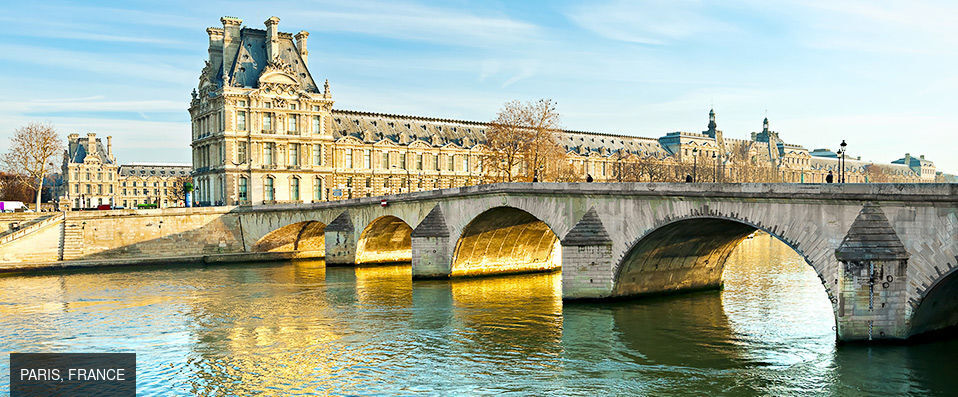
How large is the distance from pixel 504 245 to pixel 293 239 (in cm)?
2743

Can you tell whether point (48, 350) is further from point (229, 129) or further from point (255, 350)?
point (229, 129)

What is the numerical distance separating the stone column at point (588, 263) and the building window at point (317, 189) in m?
58.1

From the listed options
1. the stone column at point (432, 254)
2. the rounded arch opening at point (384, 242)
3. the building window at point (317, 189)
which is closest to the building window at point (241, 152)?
the building window at point (317, 189)

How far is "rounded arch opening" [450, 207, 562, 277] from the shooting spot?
47.6 m

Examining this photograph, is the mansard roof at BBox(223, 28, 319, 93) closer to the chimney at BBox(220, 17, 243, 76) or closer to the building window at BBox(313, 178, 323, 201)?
the chimney at BBox(220, 17, 243, 76)

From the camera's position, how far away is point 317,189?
9119 centimetres

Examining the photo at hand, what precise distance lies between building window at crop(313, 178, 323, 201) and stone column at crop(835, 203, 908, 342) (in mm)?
71862

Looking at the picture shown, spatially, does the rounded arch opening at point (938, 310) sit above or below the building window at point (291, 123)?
below

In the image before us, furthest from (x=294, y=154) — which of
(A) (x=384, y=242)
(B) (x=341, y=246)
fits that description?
(B) (x=341, y=246)

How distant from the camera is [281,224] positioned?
226 ft

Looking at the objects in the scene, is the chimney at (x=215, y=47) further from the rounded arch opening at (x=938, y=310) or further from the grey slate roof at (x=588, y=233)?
the rounded arch opening at (x=938, y=310)

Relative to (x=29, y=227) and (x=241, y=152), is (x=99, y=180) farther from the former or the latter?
(x=29, y=227)

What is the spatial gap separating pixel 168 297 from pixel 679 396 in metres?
30.6

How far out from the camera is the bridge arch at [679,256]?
35.1 metres
